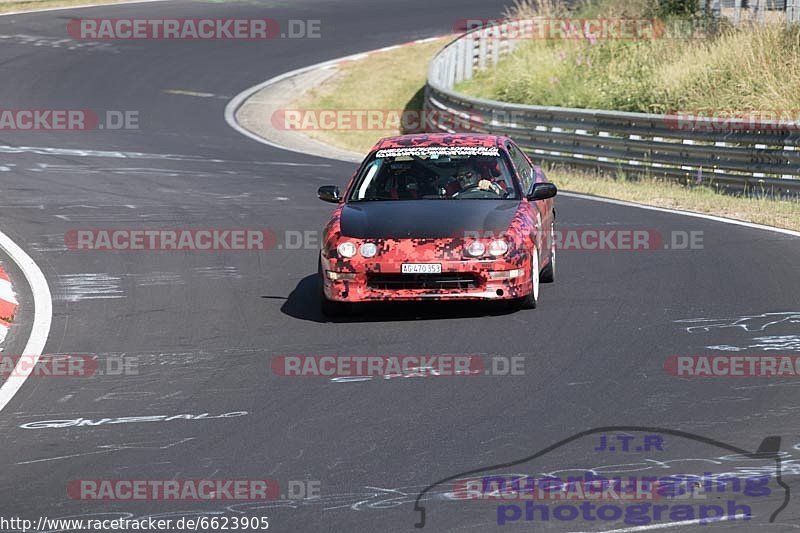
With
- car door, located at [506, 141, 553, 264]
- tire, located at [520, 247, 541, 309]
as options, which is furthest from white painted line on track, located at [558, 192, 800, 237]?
tire, located at [520, 247, 541, 309]

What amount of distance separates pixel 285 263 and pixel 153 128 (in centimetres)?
1518

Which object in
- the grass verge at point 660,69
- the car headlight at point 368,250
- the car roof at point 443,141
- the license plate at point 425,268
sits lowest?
the grass verge at point 660,69

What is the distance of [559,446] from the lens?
22.9 feet

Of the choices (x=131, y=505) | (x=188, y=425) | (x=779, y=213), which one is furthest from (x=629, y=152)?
(x=131, y=505)

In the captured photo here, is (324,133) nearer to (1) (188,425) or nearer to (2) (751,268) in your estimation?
(2) (751,268)

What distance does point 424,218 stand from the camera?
35.6 feet

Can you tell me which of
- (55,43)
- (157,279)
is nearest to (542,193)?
(157,279)

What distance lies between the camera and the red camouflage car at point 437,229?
411 inches

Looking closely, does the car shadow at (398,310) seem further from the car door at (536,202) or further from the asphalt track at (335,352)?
the car door at (536,202)

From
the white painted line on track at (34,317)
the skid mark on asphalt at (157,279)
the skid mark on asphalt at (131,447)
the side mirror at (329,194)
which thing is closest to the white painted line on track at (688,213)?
the side mirror at (329,194)

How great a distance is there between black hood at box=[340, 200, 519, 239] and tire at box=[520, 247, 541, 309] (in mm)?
366

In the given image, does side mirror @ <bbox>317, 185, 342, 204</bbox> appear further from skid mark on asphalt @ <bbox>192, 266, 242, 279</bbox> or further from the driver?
skid mark on asphalt @ <bbox>192, 266, 242, 279</bbox>

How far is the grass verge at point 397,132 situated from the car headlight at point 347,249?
663 cm

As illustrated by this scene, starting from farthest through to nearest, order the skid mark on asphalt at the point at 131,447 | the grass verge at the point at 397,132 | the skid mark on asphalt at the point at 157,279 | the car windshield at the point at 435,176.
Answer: the grass verge at the point at 397,132 < the skid mark on asphalt at the point at 157,279 < the car windshield at the point at 435,176 < the skid mark on asphalt at the point at 131,447
